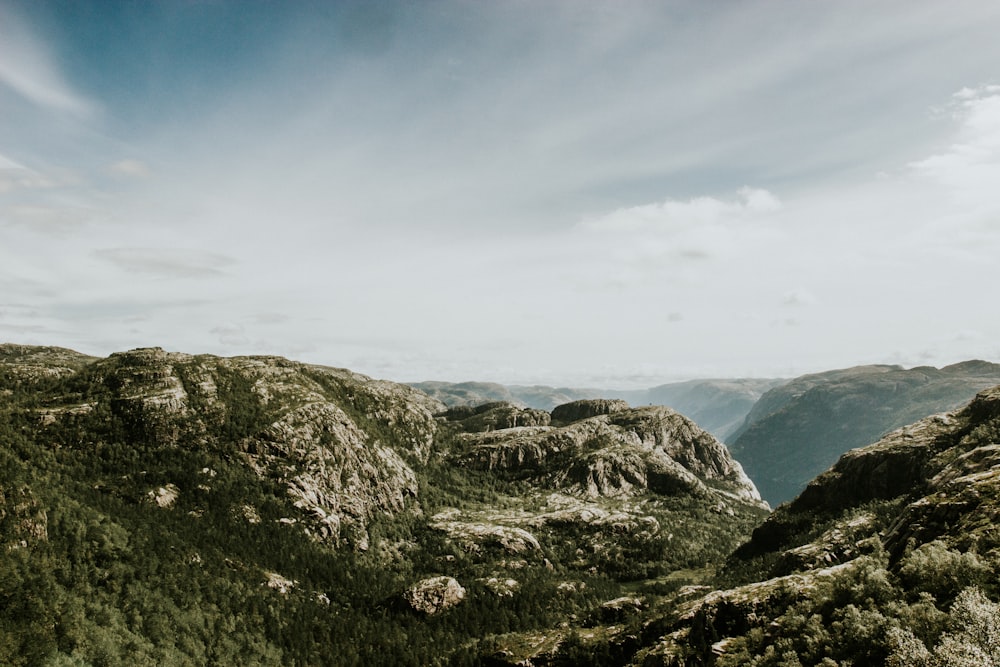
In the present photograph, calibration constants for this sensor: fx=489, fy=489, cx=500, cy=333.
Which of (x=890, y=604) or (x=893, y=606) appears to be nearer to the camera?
(x=893, y=606)

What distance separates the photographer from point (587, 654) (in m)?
198

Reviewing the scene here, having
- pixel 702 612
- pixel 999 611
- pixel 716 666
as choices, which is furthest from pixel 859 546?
pixel 999 611

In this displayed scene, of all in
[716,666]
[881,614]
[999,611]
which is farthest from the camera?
[716,666]

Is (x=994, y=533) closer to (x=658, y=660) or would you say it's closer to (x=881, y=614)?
(x=881, y=614)

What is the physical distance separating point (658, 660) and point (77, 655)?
8637 inches

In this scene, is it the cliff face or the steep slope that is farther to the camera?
the cliff face

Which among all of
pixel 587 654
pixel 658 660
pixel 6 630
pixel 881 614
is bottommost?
pixel 587 654

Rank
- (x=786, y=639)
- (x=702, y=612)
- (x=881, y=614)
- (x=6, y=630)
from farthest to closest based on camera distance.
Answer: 1. (x=6, y=630)
2. (x=702, y=612)
3. (x=786, y=639)
4. (x=881, y=614)

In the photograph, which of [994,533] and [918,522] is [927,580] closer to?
[994,533]

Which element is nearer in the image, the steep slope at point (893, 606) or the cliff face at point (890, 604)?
the steep slope at point (893, 606)

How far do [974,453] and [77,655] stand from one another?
1200 ft

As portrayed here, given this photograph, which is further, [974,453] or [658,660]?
[974,453]

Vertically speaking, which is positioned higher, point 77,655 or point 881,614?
point 881,614

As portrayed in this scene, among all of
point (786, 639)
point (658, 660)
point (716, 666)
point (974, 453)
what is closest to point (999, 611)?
point (786, 639)
